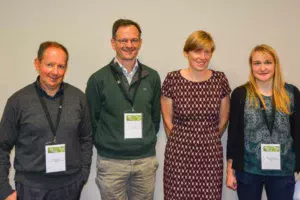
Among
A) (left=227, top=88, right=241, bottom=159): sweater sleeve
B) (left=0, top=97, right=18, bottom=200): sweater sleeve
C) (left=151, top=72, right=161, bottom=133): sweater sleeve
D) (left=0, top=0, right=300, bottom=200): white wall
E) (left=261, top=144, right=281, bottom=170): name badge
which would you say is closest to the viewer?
(left=0, top=97, right=18, bottom=200): sweater sleeve

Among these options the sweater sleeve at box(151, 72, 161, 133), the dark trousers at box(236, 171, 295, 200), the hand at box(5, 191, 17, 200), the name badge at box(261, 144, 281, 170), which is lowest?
the dark trousers at box(236, 171, 295, 200)

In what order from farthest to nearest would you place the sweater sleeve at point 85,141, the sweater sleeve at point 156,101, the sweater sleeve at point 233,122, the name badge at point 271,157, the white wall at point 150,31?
the white wall at point 150,31 → the sweater sleeve at point 156,101 → the sweater sleeve at point 233,122 → the name badge at point 271,157 → the sweater sleeve at point 85,141

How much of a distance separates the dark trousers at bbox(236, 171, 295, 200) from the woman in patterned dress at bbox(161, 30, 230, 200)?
18 cm

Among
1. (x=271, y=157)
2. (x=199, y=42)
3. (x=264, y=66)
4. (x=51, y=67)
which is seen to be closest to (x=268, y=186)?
(x=271, y=157)

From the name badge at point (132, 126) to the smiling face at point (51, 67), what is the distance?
59 centimetres

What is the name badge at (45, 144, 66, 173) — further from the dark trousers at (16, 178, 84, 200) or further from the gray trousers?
the gray trousers

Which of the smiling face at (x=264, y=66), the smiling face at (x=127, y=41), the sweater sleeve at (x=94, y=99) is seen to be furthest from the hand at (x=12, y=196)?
the smiling face at (x=264, y=66)

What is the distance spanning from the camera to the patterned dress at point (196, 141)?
2.31m

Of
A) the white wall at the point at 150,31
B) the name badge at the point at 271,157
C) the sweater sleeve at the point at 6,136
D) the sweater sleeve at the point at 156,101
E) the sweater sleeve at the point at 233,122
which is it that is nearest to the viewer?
the sweater sleeve at the point at 6,136

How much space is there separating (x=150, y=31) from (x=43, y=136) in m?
1.40

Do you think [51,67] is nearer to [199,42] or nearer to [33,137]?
[33,137]

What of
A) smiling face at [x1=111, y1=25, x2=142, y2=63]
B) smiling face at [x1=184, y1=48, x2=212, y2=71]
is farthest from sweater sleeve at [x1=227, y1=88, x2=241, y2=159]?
smiling face at [x1=111, y1=25, x2=142, y2=63]

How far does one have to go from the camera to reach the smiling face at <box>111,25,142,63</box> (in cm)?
227

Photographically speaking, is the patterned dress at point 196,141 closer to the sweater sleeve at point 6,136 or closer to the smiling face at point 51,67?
the smiling face at point 51,67
